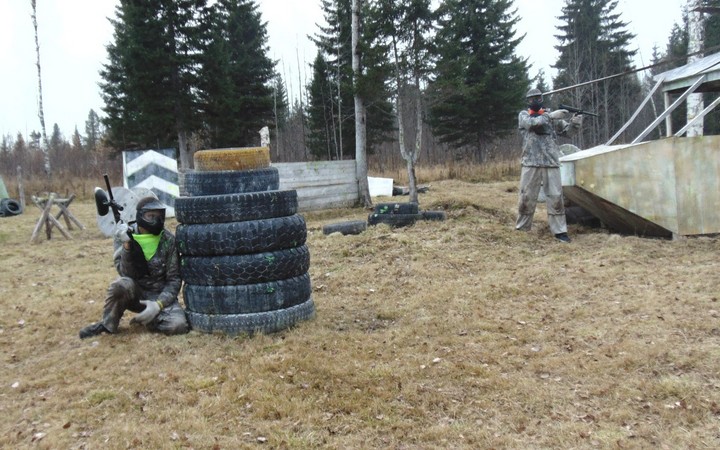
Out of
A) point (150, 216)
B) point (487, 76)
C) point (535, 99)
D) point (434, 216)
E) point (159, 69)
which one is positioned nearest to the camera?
point (150, 216)

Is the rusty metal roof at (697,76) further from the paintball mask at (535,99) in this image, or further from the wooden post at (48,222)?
the wooden post at (48,222)

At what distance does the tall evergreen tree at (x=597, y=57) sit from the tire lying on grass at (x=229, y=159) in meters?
34.5

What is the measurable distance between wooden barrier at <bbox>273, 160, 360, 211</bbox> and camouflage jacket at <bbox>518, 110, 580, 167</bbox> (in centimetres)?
606

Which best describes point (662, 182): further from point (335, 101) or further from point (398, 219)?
point (335, 101)

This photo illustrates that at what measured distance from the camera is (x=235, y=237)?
5.01 m

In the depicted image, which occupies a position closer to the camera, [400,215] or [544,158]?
[544,158]

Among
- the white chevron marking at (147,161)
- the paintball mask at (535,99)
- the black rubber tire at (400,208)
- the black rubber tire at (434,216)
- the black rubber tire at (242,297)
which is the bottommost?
the black rubber tire at (242,297)

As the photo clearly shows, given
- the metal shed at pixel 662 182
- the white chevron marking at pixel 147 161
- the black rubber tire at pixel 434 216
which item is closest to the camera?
the metal shed at pixel 662 182

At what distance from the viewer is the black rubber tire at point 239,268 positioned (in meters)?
5.02

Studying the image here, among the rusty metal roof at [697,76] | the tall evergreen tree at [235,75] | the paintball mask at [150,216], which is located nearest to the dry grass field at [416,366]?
the paintball mask at [150,216]

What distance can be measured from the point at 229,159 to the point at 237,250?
0.91 metres

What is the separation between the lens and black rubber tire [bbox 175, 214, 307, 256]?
5.02 m

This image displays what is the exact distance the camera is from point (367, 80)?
1323 cm

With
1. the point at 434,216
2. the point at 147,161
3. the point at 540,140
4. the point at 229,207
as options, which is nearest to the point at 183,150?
the point at 147,161
